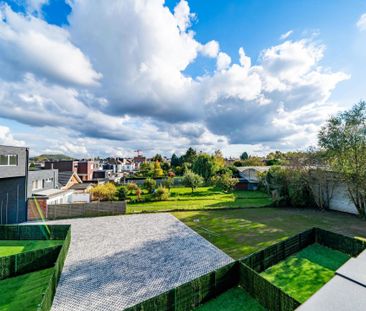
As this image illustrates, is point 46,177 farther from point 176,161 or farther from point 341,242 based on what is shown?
point 176,161

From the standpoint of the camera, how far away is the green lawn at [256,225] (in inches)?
548

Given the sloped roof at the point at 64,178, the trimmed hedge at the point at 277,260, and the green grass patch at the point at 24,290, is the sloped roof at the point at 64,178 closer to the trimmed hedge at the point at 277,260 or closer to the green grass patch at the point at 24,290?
the green grass patch at the point at 24,290

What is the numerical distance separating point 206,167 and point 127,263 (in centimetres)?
3690

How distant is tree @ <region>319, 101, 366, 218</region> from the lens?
18.5 meters

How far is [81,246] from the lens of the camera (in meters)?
13.7

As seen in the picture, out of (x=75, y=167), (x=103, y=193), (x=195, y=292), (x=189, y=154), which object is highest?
(x=189, y=154)

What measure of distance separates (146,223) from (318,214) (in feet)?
56.3

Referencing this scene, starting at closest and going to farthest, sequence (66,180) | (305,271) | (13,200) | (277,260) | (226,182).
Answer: (305,271)
(277,260)
(13,200)
(66,180)
(226,182)

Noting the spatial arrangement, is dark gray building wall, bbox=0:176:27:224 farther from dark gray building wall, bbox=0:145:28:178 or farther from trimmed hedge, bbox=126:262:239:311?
trimmed hedge, bbox=126:262:239:311

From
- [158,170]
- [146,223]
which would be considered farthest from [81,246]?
[158,170]

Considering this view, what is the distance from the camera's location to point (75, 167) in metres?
45.9

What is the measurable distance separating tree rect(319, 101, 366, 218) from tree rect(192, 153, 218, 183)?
27507mm

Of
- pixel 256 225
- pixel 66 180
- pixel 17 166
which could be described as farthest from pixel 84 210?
pixel 256 225

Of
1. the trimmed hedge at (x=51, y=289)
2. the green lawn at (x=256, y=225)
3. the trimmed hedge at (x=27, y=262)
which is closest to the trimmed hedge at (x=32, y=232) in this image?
the trimmed hedge at (x=27, y=262)
